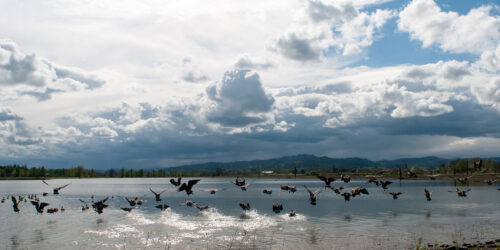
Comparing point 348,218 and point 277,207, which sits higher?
point 277,207

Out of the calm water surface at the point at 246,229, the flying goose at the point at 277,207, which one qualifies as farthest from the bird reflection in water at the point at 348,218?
the flying goose at the point at 277,207

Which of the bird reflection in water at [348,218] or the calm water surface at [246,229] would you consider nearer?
the calm water surface at [246,229]

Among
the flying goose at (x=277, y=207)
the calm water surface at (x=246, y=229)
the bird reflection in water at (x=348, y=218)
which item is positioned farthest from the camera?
the flying goose at (x=277, y=207)

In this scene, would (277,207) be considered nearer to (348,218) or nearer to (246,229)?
(348,218)

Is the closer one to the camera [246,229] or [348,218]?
[246,229]

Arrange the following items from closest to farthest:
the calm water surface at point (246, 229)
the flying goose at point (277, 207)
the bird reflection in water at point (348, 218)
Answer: the calm water surface at point (246, 229), the bird reflection in water at point (348, 218), the flying goose at point (277, 207)

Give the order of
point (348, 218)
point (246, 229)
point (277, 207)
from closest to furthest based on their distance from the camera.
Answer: point (246, 229) < point (348, 218) < point (277, 207)

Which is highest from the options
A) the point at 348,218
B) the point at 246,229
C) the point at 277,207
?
the point at 277,207

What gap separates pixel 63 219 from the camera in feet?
207

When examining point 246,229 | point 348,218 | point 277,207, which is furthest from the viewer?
point 277,207

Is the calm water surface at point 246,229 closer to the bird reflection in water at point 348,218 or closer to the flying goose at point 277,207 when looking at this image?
the bird reflection in water at point 348,218

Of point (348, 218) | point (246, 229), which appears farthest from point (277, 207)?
point (246, 229)

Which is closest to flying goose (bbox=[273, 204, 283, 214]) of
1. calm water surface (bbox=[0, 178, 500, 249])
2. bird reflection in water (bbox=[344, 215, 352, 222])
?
calm water surface (bbox=[0, 178, 500, 249])

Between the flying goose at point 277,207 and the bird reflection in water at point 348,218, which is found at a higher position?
the flying goose at point 277,207
